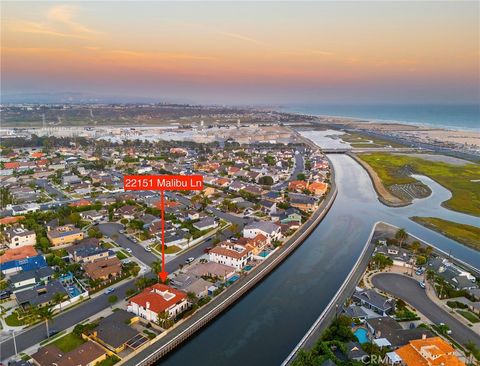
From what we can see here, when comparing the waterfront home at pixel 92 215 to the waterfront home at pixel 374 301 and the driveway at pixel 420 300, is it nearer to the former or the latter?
the waterfront home at pixel 374 301

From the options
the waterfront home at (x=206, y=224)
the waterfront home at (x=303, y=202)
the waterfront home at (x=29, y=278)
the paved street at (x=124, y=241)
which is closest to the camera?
the waterfront home at (x=29, y=278)

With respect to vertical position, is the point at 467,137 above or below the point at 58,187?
above

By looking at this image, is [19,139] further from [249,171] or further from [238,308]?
[238,308]

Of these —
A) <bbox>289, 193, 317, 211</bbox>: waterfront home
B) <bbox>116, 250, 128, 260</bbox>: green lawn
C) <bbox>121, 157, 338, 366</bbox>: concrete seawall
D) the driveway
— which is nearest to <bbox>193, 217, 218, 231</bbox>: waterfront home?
<bbox>116, 250, 128, 260</bbox>: green lawn

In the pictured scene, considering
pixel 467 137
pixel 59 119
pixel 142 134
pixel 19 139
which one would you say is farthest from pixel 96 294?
pixel 59 119

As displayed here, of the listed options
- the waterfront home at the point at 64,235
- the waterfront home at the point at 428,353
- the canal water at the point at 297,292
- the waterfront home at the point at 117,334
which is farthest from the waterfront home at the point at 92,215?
the waterfront home at the point at 428,353

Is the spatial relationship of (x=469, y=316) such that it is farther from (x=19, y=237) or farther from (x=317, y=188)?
(x=19, y=237)

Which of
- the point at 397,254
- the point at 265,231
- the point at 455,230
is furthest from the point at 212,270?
the point at 455,230

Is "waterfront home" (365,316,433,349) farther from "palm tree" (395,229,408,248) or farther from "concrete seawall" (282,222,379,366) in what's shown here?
"palm tree" (395,229,408,248)
